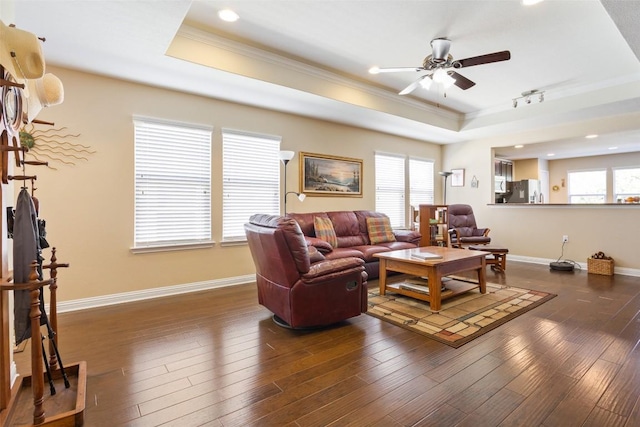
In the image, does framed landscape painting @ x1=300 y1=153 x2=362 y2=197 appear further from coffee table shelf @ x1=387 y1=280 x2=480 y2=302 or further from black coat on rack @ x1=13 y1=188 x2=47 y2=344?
black coat on rack @ x1=13 y1=188 x2=47 y2=344

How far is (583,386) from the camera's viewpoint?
1945 millimetres

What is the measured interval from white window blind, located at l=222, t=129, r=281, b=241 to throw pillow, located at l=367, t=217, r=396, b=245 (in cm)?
160

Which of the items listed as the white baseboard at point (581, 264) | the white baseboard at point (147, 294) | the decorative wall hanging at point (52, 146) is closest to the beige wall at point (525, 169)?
the white baseboard at point (581, 264)

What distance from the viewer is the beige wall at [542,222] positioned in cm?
511

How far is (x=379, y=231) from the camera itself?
5.28 m

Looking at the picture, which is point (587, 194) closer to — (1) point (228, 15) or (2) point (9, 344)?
(1) point (228, 15)

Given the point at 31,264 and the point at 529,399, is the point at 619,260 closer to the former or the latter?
the point at 529,399

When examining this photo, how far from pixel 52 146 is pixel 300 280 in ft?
10.0

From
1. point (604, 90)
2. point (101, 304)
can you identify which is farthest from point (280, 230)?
point (604, 90)

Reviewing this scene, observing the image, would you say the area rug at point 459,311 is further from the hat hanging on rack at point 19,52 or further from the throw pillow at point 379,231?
the hat hanging on rack at point 19,52

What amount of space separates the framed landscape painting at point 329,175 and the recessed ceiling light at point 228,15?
235cm

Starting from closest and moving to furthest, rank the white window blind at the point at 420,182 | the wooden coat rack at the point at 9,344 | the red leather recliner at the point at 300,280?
the wooden coat rack at the point at 9,344, the red leather recliner at the point at 300,280, the white window blind at the point at 420,182

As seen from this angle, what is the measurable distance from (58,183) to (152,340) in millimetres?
2118

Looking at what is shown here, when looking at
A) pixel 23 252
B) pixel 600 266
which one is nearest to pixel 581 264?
pixel 600 266
